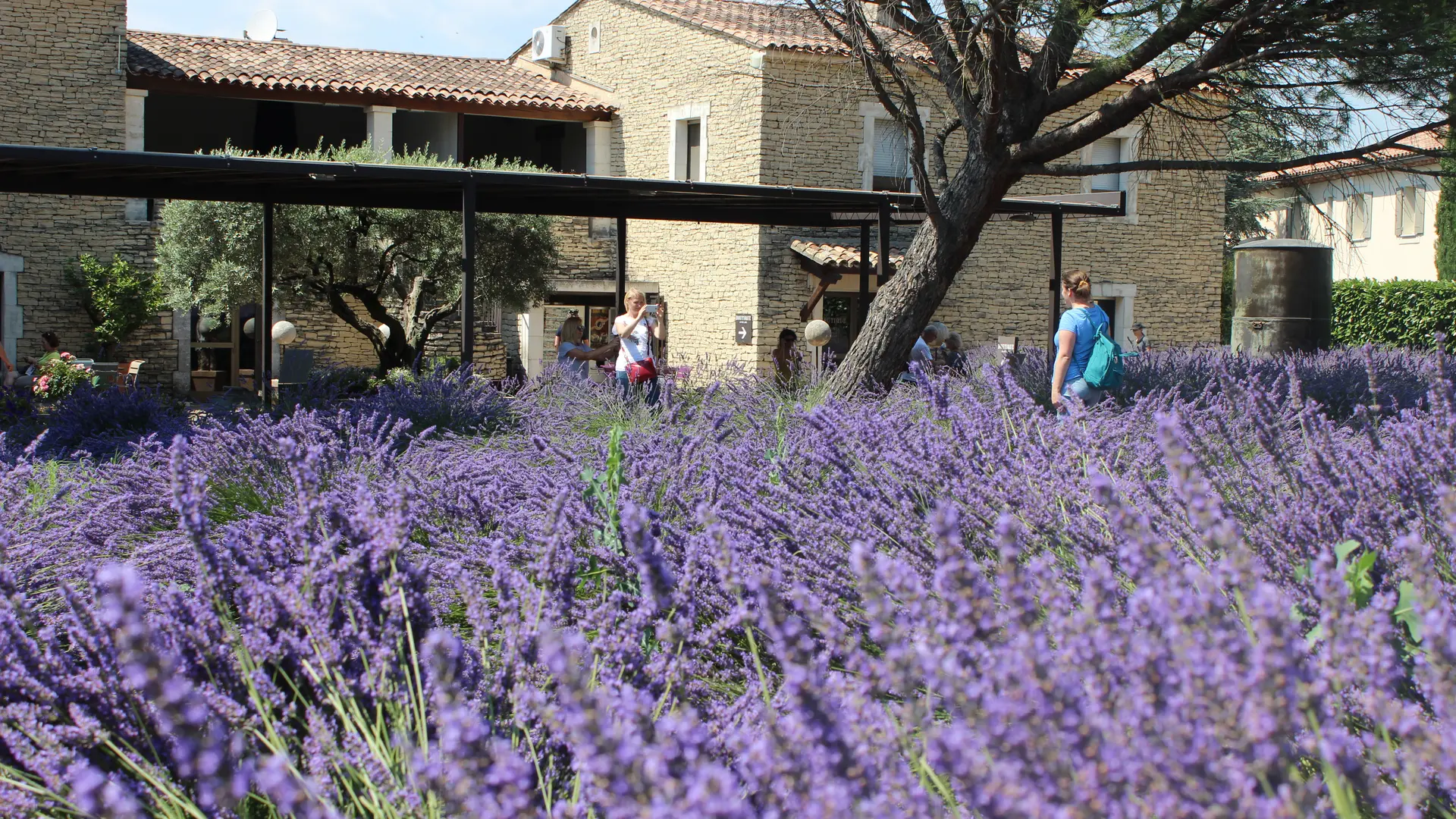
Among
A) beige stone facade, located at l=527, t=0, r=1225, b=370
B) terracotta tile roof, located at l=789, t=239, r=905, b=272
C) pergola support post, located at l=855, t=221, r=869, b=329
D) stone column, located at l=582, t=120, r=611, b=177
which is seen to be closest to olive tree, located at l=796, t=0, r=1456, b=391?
pergola support post, located at l=855, t=221, r=869, b=329

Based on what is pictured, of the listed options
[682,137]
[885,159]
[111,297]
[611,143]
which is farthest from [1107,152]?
[111,297]

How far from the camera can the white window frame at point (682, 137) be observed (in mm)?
20797

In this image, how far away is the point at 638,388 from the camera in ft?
27.9

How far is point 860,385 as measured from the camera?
29.5 ft

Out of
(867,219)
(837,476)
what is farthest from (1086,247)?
(837,476)

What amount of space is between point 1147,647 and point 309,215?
56.3 ft

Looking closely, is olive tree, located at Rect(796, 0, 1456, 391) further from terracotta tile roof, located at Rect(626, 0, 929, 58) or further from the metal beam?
terracotta tile roof, located at Rect(626, 0, 929, 58)

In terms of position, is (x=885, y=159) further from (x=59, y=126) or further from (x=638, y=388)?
(x=638, y=388)

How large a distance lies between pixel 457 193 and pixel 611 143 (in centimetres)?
1164

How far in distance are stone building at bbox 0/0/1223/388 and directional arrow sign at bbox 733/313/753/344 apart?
0.12 m

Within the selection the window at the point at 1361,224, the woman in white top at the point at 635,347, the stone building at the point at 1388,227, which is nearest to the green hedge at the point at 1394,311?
the stone building at the point at 1388,227

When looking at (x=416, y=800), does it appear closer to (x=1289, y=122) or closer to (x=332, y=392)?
(x=332, y=392)

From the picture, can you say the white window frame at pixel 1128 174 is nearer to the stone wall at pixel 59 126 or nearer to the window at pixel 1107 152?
the window at pixel 1107 152

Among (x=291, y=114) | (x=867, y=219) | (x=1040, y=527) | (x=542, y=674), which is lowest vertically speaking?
(x=542, y=674)
